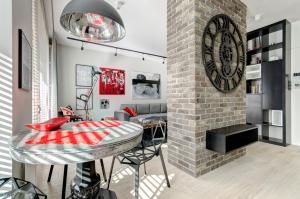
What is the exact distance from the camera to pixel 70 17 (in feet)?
5.31

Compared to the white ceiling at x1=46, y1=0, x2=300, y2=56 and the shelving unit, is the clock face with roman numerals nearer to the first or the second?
the white ceiling at x1=46, y1=0, x2=300, y2=56

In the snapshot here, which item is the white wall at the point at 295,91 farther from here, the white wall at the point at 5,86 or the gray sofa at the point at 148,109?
the white wall at the point at 5,86

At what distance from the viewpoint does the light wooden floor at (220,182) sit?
1.77 m

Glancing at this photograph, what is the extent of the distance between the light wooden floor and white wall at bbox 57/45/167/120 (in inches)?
113

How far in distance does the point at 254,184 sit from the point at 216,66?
5.18ft

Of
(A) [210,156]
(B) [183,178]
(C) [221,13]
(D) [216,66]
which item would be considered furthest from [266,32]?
(B) [183,178]

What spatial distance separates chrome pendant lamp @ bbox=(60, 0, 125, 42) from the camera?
1.37 meters

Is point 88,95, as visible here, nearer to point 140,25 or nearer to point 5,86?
point 140,25

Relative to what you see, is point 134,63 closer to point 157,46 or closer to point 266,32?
point 157,46

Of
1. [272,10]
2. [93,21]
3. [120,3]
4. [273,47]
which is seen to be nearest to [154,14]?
[120,3]

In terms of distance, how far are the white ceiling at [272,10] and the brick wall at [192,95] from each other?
19.2 inches

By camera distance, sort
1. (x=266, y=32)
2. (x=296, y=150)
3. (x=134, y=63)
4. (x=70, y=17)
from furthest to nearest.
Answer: (x=134, y=63) → (x=266, y=32) → (x=296, y=150) → (x=70, y=17)

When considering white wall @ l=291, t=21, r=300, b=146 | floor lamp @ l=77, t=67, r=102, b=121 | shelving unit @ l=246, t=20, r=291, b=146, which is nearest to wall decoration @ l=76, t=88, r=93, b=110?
floor lamp @ l=77, t=67, r=102, b=121

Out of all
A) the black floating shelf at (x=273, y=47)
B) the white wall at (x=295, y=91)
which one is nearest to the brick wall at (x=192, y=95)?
the black floating shelf at (x=273, y=47)
